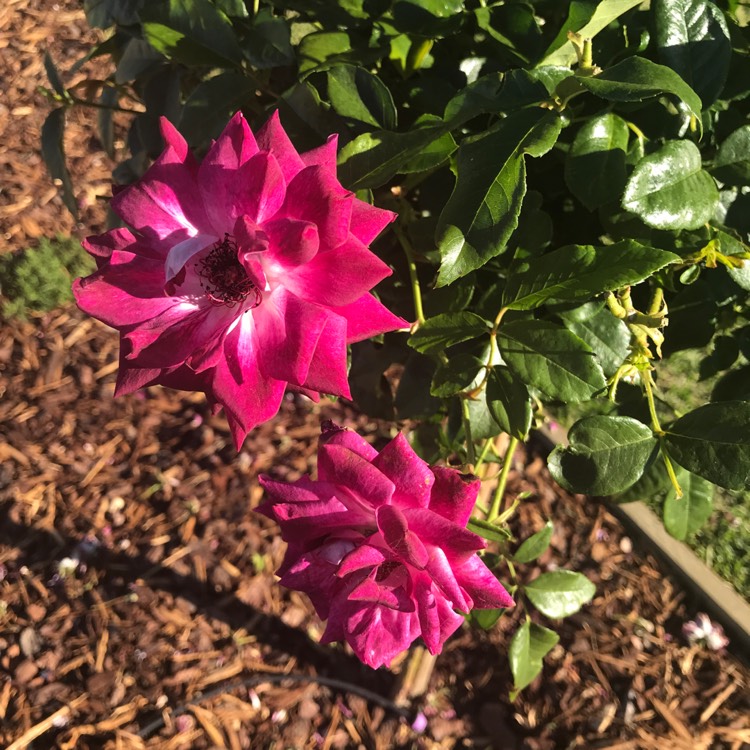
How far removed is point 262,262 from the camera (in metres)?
0.72

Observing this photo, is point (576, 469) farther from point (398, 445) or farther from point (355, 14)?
point (355, 14)

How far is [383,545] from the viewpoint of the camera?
750mm

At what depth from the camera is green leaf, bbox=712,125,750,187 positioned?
0.80 m

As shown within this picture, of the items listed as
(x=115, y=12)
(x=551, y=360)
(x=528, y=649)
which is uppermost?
(x=115, y=12)

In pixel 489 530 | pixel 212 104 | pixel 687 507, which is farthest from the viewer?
pixel 687 507

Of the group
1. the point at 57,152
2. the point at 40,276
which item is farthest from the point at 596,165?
the point at 40,276

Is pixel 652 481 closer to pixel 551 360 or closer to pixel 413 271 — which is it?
pixel 551 360

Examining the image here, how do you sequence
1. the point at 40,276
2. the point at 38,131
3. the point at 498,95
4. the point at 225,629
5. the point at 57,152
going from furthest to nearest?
the point at 38,131 → the point at 40,276 → the point at 225,629 → the point at 57,152 → the point at 498,95

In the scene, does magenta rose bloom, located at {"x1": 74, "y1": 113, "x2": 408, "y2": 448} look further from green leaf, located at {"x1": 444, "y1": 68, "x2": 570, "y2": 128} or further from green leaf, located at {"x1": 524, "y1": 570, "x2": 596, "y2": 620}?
green leaf, located at {"x1": 524, "y1": 570, "x2": 596, "y2": 620}

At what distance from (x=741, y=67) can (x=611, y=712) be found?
5.28 feet

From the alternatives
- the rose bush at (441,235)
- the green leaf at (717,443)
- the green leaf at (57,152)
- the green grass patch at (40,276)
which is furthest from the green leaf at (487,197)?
the green grass patch at (40,276)

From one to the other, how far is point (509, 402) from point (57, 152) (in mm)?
805

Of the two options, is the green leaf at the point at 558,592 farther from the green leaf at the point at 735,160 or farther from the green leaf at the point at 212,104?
the green leaf at the point at 212,104

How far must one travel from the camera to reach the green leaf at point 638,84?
1.98 ft
